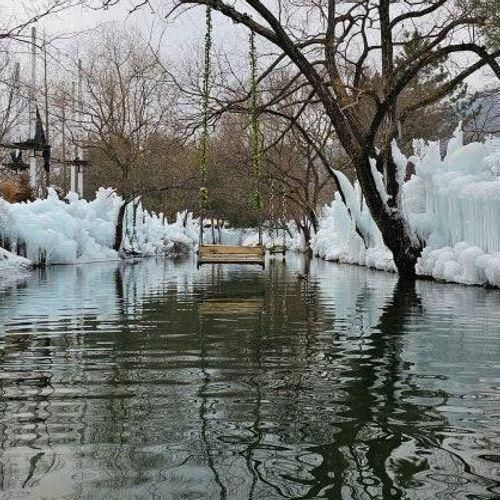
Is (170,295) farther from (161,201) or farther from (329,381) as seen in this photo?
(161,201)

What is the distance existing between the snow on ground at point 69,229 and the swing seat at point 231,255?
13085mm

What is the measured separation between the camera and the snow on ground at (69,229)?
1051 inches

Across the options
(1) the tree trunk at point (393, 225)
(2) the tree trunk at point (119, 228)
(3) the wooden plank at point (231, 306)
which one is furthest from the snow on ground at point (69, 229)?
(3) the wooden plank at point (231, 306)

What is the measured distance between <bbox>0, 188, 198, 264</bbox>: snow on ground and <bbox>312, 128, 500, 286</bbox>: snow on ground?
13.4 meters

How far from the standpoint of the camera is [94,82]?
38062 mm

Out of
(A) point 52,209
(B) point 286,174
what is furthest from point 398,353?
(B) point 286,174

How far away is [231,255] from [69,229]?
61.7 feet

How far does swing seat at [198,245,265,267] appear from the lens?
13.7 m

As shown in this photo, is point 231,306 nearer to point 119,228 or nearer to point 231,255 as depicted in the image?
point 231,255

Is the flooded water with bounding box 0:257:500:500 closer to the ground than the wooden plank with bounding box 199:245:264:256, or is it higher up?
closer to the ground

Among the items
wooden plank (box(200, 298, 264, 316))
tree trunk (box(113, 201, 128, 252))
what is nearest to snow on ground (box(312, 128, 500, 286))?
wooden plank (box(200, 298, 264, 316))

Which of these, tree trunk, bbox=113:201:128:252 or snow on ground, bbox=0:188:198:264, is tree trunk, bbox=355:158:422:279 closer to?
snow on ground, bbox=0:188:198:264

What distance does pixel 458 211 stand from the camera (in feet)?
64.5

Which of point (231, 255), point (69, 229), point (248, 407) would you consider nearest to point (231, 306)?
point (231, 255)
